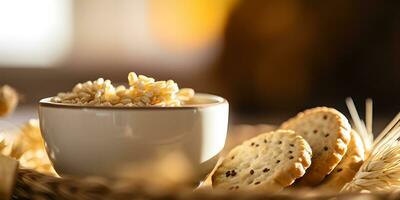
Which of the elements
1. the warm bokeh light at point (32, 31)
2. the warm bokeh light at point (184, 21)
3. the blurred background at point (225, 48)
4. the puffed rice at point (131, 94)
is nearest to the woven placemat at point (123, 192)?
the puffed rice at point (131, 94)

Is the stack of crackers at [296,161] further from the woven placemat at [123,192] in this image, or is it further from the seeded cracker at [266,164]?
the woven placemat at [123,192]

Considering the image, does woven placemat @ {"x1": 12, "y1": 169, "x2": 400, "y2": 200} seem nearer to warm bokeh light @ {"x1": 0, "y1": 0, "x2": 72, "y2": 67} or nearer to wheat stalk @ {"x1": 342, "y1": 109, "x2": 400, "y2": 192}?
wheat stalk @ {"x1": 342, "y1": 109, "x2": 400, "y2": 192}

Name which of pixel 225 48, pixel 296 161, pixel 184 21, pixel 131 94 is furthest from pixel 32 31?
pixel 296 161

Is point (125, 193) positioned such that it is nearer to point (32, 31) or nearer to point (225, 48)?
point (32, 31)

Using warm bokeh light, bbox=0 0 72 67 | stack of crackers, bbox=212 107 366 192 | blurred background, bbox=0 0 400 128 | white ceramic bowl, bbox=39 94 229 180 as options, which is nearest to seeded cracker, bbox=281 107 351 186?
stack of crackers, bbox=212 107 366 192

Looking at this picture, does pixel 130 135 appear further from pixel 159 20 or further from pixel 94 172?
pixel 159 20

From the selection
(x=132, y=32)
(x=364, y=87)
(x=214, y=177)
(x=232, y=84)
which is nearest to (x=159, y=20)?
(x=132, y=32)
